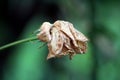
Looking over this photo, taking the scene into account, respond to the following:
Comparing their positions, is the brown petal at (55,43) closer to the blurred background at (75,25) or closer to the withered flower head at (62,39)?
the withered flower head at (62,39)

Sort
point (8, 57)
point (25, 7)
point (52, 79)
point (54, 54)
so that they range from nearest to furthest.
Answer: point (54, 54), point (52, 79), point (8, 57), point (25, 7)

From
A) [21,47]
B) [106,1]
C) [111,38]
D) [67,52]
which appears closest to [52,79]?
[21,47]

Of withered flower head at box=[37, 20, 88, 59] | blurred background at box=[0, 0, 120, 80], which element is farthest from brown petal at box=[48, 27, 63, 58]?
blurred background at box=[0, 0, 120, 80]

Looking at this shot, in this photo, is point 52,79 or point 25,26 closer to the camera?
point 52,79

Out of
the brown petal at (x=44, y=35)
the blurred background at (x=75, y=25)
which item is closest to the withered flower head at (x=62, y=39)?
the brown petal at (x=44, y=35)

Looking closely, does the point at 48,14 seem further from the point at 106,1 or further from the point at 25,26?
the point at 106,1

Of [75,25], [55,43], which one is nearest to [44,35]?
[55,43]

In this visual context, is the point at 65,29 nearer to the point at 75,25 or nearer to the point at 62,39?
the point at 62,39
